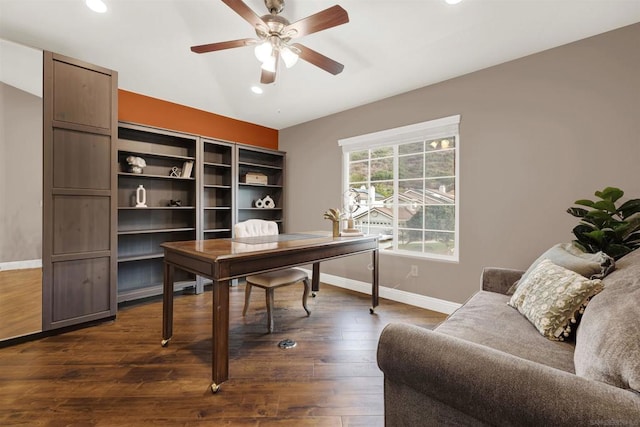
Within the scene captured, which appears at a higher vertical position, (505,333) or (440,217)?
(440,217)

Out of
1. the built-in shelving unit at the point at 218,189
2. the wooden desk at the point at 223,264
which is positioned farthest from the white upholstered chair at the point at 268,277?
the built-in shelving unit at the point at 218,189

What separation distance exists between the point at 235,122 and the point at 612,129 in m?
4.33

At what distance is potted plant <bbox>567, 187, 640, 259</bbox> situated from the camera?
71.8 inches

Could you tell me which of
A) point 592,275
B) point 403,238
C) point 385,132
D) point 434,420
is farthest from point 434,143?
point 434,420

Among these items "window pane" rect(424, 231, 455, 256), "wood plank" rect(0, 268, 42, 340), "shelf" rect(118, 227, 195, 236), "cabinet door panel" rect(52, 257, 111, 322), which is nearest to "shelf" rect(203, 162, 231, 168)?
"shelf" rect(118, 227, 195, 236)

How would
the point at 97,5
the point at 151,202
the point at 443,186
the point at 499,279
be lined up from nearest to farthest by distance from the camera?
1. the point at 499,279
2. the point at 97,5
3. the point at 443,186
4. the point at 151,202

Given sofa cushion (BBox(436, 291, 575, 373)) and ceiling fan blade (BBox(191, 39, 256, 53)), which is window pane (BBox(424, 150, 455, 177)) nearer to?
sofa cushion (BBox(436, 291, 575, 373))

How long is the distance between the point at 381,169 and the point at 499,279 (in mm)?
1984

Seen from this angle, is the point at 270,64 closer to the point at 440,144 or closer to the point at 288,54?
the point at 288,54

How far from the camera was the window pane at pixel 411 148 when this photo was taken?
129 inches

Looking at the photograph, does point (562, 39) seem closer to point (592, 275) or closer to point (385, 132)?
point (385, 132)

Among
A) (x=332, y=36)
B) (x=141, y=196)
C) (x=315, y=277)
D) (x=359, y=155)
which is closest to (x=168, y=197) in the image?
(x=141, y=196)

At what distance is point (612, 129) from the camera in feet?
7.09

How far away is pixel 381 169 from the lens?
12.1 ft
